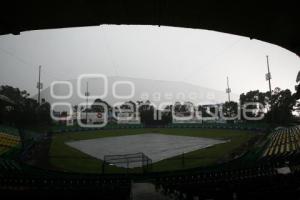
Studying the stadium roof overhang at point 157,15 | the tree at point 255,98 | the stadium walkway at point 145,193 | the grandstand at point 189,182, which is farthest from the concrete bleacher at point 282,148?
the tree at point 255,98

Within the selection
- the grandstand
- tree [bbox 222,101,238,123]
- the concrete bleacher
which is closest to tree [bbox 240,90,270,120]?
tree [bbox 222,101,238,123]

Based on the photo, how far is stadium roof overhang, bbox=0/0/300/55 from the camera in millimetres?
3877

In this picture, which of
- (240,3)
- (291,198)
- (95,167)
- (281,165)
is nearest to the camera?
(240,3)

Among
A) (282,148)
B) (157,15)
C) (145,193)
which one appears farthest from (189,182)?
(282,148)

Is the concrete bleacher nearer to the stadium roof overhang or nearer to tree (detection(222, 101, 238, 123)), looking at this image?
the stadium roof overhang

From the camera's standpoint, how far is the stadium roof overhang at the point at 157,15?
3.88 meters

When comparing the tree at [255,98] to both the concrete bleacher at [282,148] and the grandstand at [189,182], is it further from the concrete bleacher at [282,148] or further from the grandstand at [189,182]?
the grandstand at [189,182]

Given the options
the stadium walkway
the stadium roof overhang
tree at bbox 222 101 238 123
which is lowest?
the stadium walkway

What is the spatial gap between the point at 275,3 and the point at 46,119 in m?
69.8

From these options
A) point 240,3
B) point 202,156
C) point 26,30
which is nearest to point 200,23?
point 240,3

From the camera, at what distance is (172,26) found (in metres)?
4.70

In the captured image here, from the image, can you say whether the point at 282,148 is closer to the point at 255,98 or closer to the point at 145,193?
the point at 145,193

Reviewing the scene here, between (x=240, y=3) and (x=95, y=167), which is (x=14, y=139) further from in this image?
(x=240, y=3)

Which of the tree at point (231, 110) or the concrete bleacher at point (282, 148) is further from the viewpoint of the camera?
the tree at point (231, 110)
